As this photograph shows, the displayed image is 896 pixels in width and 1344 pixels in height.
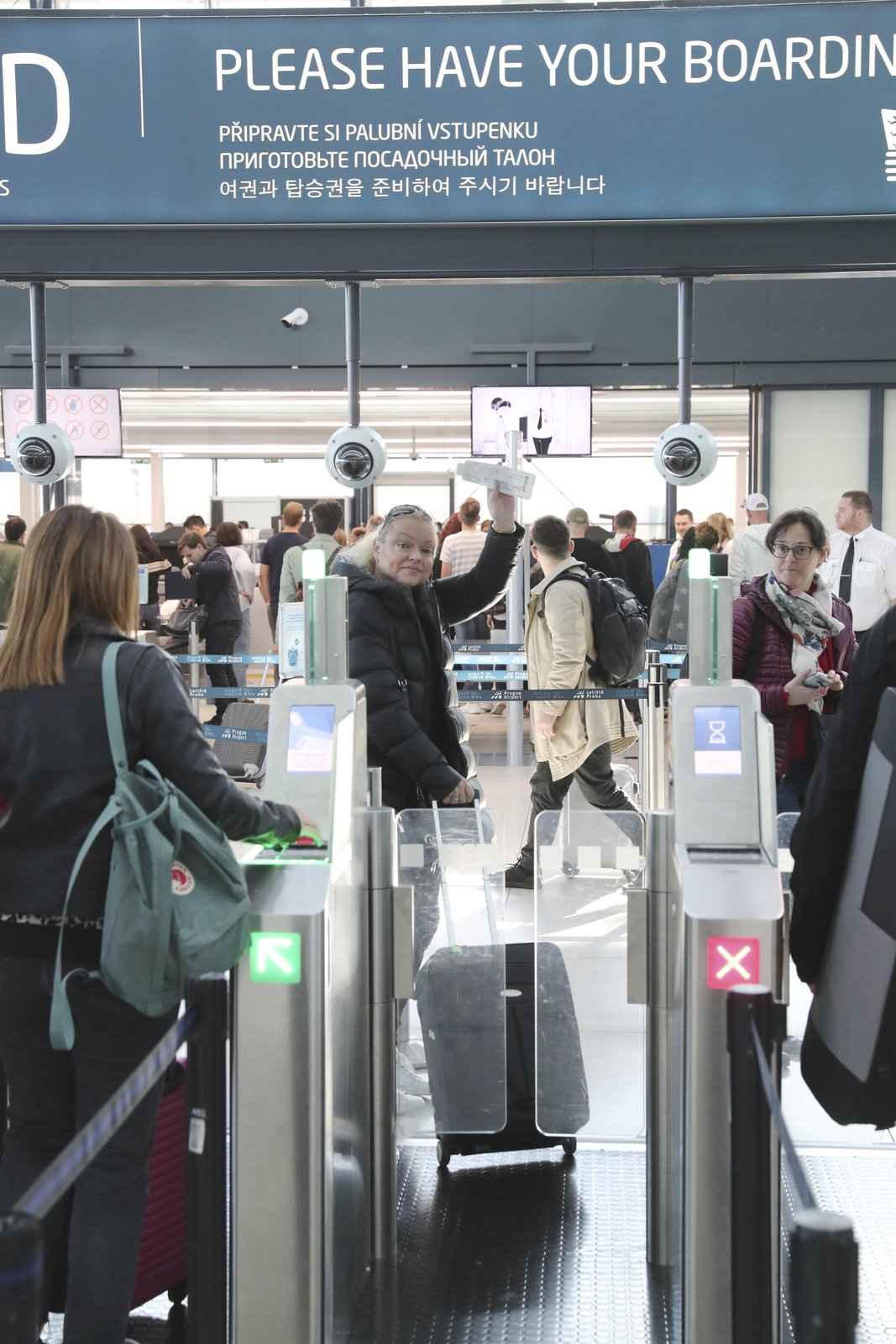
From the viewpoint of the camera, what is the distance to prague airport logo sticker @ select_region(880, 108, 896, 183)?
3.89 m

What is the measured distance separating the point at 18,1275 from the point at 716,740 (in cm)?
160

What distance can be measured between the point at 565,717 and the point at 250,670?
6.95 metres

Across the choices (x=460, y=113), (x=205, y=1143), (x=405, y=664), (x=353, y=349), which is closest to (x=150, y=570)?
(x=353, y=349)

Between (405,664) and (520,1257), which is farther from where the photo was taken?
(405,664)

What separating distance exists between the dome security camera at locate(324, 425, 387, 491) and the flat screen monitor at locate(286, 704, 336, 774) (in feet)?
8.20

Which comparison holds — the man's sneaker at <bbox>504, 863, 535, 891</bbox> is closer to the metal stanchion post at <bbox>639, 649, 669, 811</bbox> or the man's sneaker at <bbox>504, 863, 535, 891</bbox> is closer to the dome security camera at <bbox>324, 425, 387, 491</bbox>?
the metal stanchion post at <bbox>639, 649, 669, 811</bbox>

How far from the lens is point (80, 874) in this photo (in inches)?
77.6

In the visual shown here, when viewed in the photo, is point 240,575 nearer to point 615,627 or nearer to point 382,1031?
point 615,627

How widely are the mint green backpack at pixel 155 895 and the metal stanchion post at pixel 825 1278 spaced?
3.00ft

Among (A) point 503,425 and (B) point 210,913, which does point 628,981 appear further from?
(A) point 503,425

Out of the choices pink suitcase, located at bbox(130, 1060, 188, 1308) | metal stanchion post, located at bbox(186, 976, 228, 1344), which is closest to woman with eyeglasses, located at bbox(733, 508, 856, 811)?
pink suitcase, located at bbox(130, 1060, 188, 1308)

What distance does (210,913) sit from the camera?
1979mm

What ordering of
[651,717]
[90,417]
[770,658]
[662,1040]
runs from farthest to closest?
[90,417] → [651,717] → [770,658] → [662,1040]

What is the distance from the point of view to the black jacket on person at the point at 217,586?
10141 millimetres
